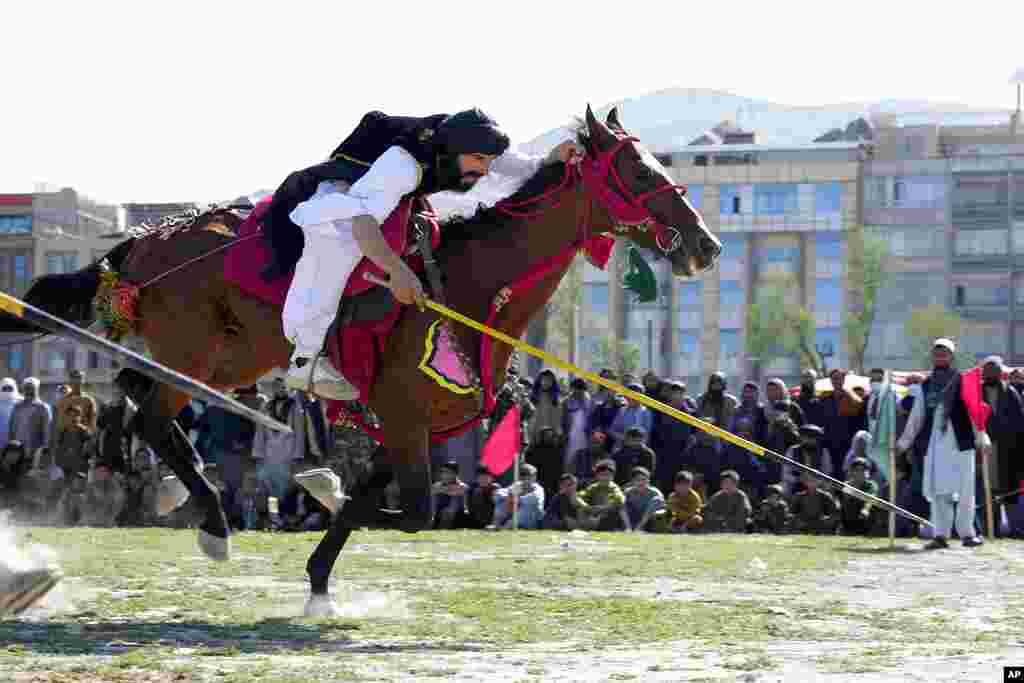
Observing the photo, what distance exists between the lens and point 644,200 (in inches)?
389

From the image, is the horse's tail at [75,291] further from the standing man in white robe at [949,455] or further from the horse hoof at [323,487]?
the standing man in white robe at [949,455]

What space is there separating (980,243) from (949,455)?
287 feet

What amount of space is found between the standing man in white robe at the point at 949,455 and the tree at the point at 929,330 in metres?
74.7

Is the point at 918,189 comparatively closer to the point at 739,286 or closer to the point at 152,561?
the point at 739,286

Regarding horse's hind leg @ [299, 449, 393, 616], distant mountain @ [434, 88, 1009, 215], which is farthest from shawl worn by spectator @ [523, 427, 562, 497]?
distant mountain @ [434, 88, 1009, 215]

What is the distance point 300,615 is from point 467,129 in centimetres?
278

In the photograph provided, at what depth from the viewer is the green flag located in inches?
412

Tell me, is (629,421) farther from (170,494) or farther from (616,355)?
(616,355)

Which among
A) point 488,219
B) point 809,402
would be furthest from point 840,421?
point 488,219

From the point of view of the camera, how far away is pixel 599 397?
77.8ft

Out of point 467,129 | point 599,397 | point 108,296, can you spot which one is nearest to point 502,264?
point 467,129

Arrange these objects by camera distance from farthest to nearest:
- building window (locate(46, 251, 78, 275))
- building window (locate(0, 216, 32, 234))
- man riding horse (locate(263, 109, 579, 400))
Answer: building window (locate(46, 251, 78, 275)) → building window (locate(0, 216, 32, 234)) → man riding horse (locate(263, 109, 579, 400))

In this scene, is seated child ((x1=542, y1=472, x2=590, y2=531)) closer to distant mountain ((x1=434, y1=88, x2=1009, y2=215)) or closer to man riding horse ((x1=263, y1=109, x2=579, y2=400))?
man riding horse ((x1=263, y1=109, x2=579, y2=400))

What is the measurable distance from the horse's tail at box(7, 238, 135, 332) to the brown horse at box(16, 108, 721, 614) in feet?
1.90
